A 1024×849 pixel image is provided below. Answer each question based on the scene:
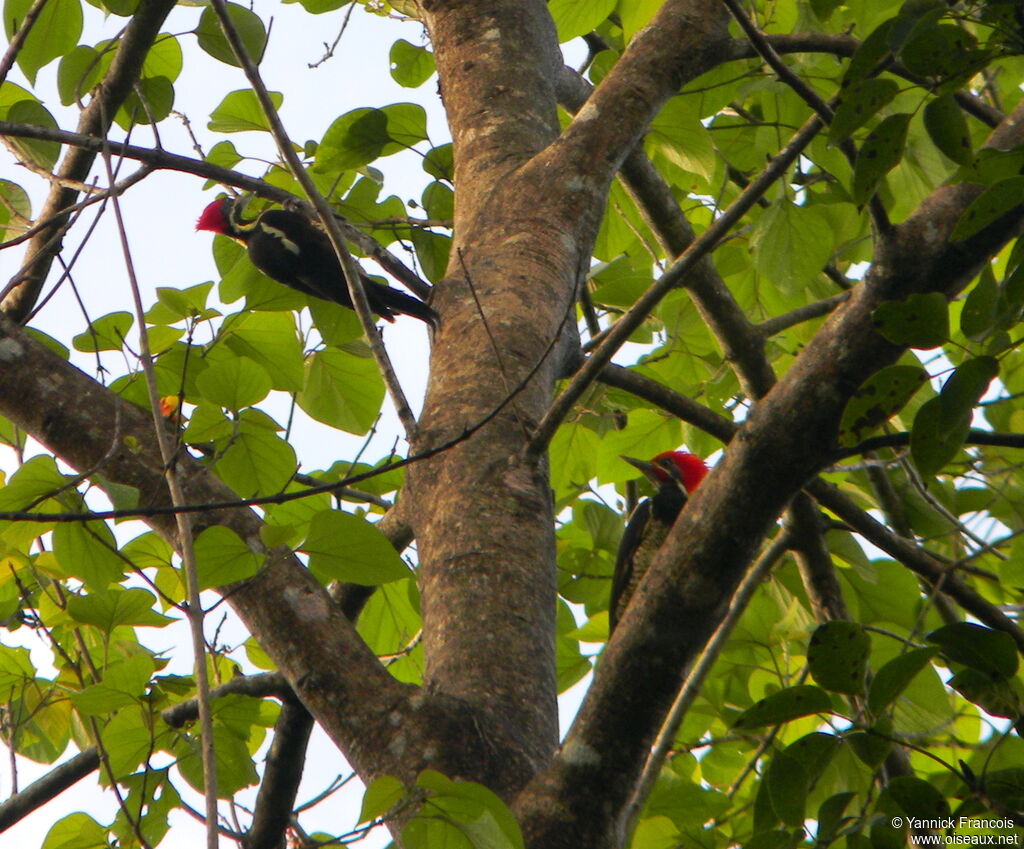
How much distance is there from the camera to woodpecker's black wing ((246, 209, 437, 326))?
4570mm

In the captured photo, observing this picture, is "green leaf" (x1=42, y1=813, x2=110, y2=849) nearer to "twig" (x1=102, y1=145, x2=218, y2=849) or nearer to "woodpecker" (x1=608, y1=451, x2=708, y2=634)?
"twig" (x1=102, y1=145, x2=218, y2=849)

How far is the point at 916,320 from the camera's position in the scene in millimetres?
1202

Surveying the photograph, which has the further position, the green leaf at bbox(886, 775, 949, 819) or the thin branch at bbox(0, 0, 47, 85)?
the thin branch at bbox(0, 0, 47, 85)

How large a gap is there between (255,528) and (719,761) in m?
1.98

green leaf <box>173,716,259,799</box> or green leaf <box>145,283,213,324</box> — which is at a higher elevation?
green leaf <box>145,283,213,324</box>

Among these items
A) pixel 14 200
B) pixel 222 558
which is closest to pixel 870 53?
pixel 222 558

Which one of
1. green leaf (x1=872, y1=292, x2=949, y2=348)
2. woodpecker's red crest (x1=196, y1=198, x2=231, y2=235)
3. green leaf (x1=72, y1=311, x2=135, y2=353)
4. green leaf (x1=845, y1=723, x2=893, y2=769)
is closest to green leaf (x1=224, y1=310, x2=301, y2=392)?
green leaf (x1=72, y1=311, x2=135, y2=353)

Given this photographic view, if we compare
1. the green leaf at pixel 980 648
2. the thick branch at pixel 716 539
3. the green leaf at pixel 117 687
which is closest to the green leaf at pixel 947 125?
the thick branch at pixel 716 539

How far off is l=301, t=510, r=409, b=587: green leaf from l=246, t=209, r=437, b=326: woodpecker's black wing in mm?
2827

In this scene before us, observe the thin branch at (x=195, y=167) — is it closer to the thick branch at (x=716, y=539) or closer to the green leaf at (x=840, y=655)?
the thick branch at (x=716, y=539)

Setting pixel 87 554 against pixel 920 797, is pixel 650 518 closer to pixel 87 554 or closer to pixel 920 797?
pixel 87 554

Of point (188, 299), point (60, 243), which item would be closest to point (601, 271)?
point (188, 299)

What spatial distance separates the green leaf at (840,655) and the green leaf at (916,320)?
35cm

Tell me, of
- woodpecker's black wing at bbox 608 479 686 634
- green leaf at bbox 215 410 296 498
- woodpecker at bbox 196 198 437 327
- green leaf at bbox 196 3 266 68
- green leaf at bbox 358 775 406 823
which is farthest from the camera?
woodpecker at bbox 196 198 437 327
